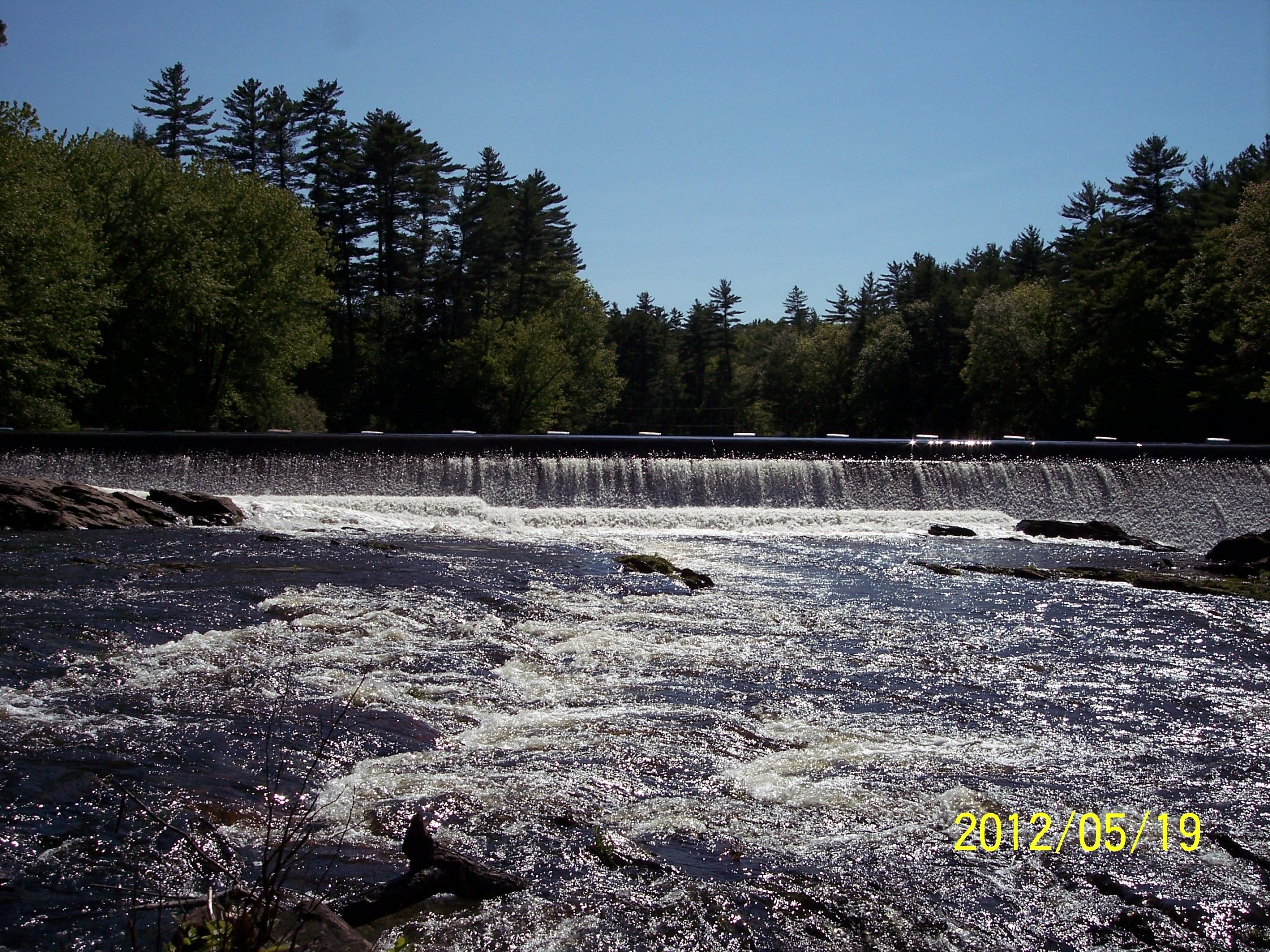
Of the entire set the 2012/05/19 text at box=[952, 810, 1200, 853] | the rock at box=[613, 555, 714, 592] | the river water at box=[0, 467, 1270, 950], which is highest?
the rock at box=[613, 555, 714, 592]

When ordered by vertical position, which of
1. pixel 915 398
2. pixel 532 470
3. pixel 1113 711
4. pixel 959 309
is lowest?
pixel 1113 711

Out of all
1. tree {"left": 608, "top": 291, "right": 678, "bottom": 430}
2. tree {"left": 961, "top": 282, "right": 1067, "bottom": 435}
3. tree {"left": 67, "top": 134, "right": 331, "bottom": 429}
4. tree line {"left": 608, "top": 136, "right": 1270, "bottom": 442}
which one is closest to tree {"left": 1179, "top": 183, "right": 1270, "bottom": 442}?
tree line {"left": 608, "top": 136, "right": 1270, "bottom": 442}

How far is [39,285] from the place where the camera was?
25.8 meters

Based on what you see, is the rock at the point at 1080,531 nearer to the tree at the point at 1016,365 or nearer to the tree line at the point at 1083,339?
the tree line at the point at 1083,339

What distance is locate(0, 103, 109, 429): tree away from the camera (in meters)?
25.1

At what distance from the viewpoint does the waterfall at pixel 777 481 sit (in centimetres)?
2109

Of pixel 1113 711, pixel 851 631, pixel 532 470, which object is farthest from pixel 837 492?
pixel 1113 711

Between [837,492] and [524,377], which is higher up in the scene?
[524,377]

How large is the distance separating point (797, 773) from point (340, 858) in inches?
114

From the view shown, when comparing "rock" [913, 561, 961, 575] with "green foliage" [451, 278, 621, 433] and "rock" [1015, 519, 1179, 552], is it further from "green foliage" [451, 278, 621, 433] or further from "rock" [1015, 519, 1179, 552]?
"green foliage" [451, 278, 621, 433]

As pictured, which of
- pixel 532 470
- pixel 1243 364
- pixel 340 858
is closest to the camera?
pixel 340 858

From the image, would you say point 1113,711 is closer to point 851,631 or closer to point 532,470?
point 851,631

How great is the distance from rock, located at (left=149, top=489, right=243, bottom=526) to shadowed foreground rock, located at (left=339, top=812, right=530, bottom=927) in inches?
550

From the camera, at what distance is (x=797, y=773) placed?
239 inches
